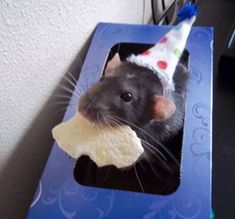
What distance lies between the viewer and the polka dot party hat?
42 cm

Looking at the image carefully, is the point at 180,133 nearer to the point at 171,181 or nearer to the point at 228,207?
the point at 171,181

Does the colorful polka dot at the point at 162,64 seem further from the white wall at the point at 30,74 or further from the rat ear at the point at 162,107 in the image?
the white wall at the point at 30,74

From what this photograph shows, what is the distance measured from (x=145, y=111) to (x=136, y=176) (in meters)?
0.10

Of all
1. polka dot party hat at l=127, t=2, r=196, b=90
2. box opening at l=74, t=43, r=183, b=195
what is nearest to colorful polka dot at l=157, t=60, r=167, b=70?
polka dot party hat at l=127, t=2, r=196, b=90

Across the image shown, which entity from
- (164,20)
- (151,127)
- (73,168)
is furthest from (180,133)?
(164,20)

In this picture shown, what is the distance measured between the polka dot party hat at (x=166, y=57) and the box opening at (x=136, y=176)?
111 millimetres

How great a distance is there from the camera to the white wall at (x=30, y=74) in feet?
1.34

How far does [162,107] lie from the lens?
39cm

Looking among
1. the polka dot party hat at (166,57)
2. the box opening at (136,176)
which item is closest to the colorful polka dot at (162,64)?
the polka dot party hat at (166,57)

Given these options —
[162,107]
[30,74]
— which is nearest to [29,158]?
[30,74]

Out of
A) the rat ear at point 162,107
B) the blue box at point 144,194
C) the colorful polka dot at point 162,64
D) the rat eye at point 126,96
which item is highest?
the colorful polka dot at point 162,64

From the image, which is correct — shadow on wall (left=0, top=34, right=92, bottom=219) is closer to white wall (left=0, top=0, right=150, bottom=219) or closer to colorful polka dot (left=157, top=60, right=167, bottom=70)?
white wall (left=0, top=0, right=150, bottom=219)

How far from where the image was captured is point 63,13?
0.50 m

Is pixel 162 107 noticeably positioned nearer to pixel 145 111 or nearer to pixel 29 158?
pixel 145 111
